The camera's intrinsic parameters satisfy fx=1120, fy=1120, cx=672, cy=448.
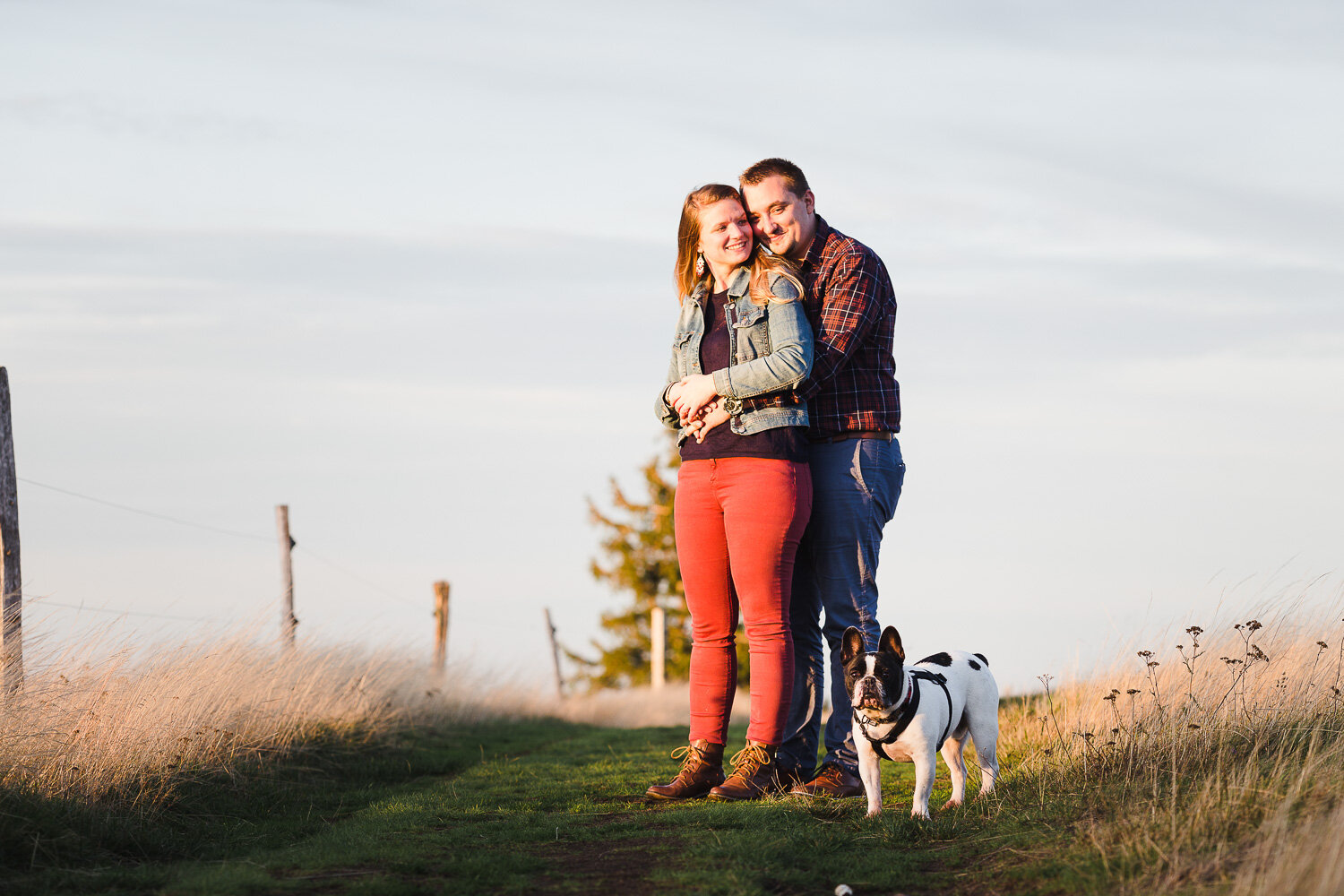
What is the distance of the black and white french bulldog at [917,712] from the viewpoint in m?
4.51

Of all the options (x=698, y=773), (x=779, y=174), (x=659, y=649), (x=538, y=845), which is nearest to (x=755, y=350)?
(x=779, y=174)

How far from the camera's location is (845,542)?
5238 millimetres

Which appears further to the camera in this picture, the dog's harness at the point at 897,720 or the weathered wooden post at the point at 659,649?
the weathered wooden post at the point at 659,649

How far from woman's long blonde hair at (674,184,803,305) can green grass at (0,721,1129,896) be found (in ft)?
7.70

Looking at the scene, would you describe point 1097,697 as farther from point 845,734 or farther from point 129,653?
point 129,653

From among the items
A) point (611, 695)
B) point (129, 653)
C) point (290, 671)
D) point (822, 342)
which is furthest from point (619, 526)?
point (822, 342)

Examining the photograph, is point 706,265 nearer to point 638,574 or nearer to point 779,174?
point 779,174

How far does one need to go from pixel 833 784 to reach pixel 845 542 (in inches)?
45.6

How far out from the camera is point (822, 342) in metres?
Answer: 5.20

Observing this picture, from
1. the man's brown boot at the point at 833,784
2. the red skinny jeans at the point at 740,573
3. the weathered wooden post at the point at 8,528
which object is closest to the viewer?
the red skinny jeans at the point at 740,573

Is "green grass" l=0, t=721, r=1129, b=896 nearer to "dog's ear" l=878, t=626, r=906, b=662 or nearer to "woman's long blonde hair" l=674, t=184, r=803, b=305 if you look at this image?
"dog's ear" l=878, t=626, r=906, b=662

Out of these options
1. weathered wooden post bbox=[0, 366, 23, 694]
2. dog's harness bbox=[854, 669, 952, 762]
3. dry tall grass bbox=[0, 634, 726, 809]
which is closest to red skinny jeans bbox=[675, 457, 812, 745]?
dog's harness bbox=[854, 669, 952, 762]

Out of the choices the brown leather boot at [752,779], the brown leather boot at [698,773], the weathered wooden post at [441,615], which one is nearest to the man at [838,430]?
the brown leather boot at [752,779]

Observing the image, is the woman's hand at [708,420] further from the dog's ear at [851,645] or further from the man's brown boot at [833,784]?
the man's brown boot at [833,784]
